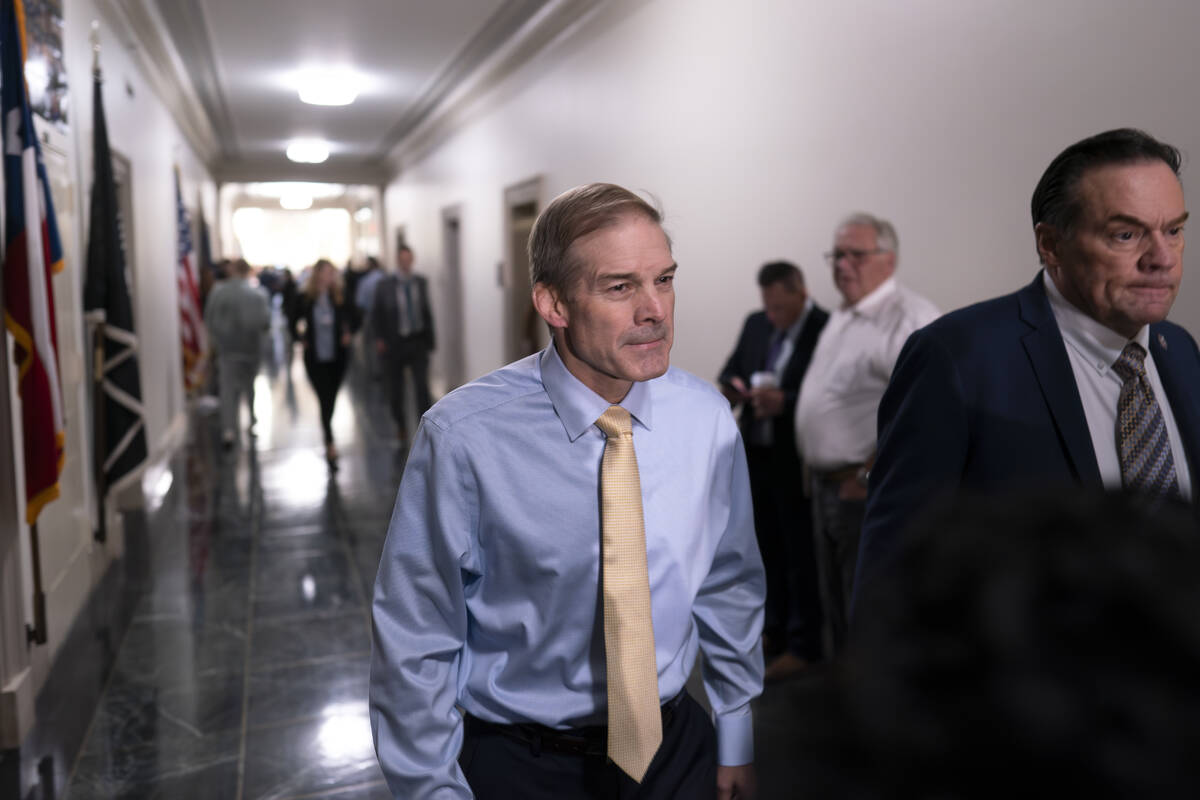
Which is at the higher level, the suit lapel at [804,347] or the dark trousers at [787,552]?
the suit lapel at [804,347]

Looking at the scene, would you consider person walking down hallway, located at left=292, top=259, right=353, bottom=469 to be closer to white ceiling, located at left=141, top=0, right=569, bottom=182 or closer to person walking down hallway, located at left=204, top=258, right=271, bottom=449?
person walking down hallway, located at left=204, top=258, right=271, bottom=449

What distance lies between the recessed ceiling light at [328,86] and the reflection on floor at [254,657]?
442 centimetres

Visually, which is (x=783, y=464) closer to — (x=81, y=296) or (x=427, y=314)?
(x=81, y=296)

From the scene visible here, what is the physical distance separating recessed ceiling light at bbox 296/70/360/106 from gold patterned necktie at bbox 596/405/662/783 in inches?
367

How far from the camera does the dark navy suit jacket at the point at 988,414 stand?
1.48 m

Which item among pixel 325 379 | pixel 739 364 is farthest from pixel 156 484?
pixel 739 364

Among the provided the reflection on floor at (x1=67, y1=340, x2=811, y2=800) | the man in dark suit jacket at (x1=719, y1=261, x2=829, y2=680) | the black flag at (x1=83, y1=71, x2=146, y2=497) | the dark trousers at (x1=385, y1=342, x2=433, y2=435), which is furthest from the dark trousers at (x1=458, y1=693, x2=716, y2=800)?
the dark trousers at (x1=385, y1=342, x2=433, y2=435)

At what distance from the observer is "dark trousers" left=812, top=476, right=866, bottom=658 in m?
3.42

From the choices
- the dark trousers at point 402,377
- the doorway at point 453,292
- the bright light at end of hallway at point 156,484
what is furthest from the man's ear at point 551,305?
the doorway at point 453,292

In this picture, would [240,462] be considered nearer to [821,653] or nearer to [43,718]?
[43,718]

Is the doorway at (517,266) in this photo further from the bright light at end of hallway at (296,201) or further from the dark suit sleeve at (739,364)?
the bright light at end of hallway at (296,201)

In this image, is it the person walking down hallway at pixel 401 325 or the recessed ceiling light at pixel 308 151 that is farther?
the recessed ceiling light at pixel 308 151

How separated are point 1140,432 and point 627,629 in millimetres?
852

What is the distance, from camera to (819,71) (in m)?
4.16
